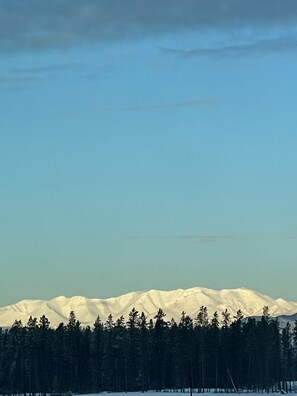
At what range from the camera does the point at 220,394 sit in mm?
181250

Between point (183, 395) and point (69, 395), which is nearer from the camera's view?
point (183, 395)

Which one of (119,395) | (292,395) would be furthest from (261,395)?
(119,395)

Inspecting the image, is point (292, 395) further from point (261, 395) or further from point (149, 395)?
point (149, 395)

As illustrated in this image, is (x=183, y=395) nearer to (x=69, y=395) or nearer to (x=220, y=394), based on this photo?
(x=220, y=394)

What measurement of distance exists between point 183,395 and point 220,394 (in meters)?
8.93

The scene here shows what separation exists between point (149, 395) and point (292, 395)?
20902 millimetres

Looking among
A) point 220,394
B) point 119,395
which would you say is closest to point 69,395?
point 119,395

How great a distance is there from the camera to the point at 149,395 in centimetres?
18200

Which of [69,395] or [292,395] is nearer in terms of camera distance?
[292,395]

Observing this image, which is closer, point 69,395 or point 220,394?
point 220,394

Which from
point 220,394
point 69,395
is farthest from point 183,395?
point 69,395

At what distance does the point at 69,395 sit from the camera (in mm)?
194125

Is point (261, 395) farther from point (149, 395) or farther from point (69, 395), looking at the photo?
point (69, 395)

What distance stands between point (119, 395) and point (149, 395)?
729 cm
